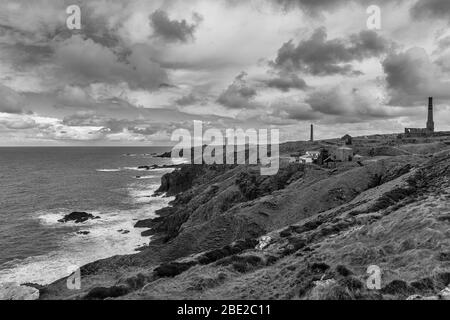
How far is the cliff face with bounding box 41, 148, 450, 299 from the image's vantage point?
2008 cm

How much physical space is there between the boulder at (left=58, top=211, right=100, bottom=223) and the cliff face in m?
37.2

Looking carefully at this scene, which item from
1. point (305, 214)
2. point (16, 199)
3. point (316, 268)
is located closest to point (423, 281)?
point (316, 268)

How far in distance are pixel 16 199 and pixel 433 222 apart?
346ft

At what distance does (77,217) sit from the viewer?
74500 mm

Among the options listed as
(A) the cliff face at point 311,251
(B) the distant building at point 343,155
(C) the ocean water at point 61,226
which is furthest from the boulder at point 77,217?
(B) the distant building at point 343,155

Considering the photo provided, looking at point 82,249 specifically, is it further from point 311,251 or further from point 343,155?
point 343,155

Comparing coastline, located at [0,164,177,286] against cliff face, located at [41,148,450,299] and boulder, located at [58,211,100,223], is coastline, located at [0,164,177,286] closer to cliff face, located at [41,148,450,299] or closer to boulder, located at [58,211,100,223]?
boulder, located at [58,211,100,223]

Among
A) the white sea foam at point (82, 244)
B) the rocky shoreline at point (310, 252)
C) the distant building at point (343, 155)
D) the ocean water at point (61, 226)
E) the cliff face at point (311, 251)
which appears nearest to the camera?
the rocky shoreline at point (310, 252)

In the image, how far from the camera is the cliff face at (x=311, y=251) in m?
20.1

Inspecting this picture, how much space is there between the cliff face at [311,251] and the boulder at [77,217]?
122 ft

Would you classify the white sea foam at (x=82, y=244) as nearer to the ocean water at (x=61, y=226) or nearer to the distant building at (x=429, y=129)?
the ocean water at (x=61, y=226)

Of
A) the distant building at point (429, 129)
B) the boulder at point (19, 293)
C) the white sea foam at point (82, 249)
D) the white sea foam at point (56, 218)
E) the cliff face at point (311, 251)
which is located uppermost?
the distant building at point (429, 129)

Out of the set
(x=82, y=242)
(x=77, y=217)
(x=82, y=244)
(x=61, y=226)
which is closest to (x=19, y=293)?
(x=82, y=244)

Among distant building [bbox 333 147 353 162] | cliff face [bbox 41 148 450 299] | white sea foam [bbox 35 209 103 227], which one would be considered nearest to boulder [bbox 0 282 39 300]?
cliff face [bbox 41 148 450 299]
